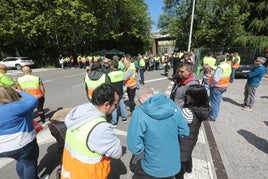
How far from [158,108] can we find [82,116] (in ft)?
2.50

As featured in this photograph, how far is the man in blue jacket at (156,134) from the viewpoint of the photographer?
2.28m

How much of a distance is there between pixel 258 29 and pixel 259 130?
63.5ft

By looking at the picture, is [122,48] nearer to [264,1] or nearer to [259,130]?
[264,1]

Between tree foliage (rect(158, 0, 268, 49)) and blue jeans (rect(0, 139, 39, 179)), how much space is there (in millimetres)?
21950

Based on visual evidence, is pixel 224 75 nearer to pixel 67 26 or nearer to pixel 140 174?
pixel 140 174

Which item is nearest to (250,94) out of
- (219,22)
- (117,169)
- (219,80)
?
(219,80)

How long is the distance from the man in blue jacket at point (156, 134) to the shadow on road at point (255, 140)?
3406 mm

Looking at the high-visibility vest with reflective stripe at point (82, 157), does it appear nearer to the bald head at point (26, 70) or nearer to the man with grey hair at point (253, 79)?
the bald head at point (26, 70)

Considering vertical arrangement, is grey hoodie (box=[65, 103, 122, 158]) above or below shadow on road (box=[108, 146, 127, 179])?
above

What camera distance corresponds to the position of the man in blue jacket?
7.48 feet

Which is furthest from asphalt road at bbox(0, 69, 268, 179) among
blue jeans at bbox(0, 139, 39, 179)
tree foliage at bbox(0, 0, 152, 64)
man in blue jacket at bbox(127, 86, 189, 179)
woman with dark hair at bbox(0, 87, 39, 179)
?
tree foliage at bbox(0, 0, 152, 64)

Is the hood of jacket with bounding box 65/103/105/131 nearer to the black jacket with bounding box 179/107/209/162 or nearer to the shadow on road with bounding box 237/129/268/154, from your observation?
the black jacket with bounding box 179/107/209/162

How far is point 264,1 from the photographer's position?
67.1ft

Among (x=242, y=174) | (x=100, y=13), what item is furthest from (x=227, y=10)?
(x=242, y=174)
